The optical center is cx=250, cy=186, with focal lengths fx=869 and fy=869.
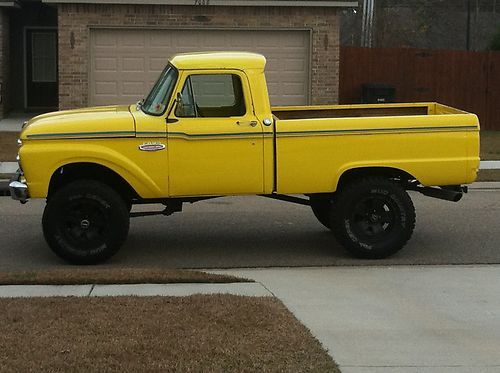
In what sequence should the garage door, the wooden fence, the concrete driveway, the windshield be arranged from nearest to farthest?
the concrete driveway
the windshield
the garage door
the wooden fence

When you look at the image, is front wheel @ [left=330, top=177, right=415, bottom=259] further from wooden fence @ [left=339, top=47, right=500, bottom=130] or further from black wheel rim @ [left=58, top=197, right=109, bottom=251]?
wooden fence @ [left=339, top=47, right=500, bottom=130]

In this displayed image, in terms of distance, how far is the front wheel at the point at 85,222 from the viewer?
28.0 ft

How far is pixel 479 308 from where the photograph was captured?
6.92m

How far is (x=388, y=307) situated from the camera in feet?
22.7

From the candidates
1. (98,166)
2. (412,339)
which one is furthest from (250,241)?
(412,339)

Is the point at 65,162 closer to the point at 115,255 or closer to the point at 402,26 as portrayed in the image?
the point at 115,255

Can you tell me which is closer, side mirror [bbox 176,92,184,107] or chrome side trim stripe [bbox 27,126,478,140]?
chrome side trim stripe [bbox 27,126,478,140]

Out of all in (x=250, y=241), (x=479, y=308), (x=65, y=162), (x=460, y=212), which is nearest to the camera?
(x=479, y=308)

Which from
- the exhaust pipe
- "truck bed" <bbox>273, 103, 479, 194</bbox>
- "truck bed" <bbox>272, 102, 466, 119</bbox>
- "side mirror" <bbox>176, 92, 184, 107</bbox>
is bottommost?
the exhaust pipe

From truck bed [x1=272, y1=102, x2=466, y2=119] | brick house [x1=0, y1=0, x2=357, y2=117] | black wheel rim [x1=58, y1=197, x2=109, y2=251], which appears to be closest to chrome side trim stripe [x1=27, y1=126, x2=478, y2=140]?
black wheel rim [x1=58, y1=197, x2=109, y2=251]

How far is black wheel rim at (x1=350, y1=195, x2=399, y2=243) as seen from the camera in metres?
8.84

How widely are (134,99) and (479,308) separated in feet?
48.2

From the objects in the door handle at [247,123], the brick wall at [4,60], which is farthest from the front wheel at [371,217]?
the brick wall at [4,60]

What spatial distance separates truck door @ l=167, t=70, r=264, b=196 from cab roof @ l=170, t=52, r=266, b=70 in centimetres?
8
